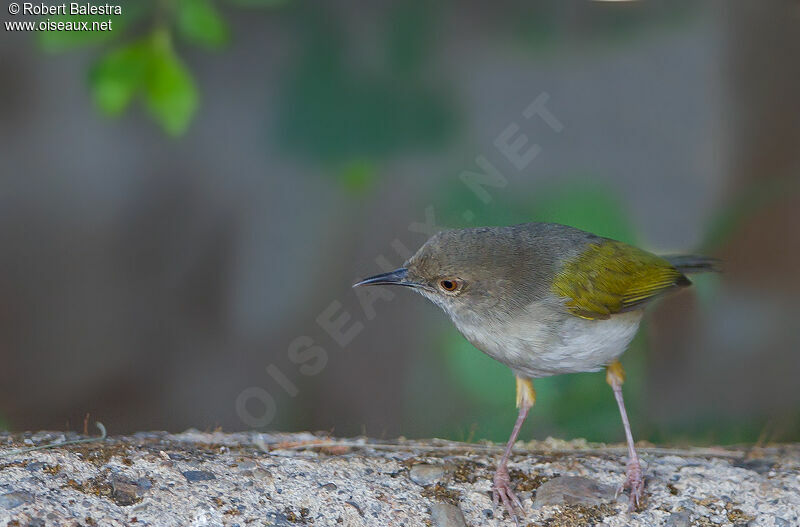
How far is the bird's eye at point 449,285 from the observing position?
374 cm

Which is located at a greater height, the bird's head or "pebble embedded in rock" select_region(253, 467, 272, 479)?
the bird's head

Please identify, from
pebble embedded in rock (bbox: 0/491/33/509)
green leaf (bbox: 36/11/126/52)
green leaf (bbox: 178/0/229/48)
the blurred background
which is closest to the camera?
pebble embedded in rock (bbox: 0/491/33/509)

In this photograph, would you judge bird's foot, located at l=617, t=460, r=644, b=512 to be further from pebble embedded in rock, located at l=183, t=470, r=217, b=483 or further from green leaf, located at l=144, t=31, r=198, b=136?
green leaf, located at l=144, t=31, r=198, b=136

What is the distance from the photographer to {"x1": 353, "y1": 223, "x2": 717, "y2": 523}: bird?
3605 millimetres

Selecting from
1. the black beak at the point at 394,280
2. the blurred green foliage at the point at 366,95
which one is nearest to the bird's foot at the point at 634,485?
the black beak at the point at 394,280

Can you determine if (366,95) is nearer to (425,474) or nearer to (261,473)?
(425,474)

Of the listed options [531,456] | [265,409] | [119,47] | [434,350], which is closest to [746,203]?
[434,350]

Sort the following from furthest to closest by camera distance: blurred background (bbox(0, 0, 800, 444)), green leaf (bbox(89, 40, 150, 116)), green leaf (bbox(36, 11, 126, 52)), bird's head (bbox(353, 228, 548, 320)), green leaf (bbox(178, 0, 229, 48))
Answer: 1. blurred background (bbox(0, 0, 800, 444))
2. green leaf (bbox(178, 0, 229, 48))
3. green leaf (bbox(36, 11, 126, 52))
4. green leaf (bbox(89, 40, 150, 116))
5. bird's head (bbox(353, 228, 548, 320))

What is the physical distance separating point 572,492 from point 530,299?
0.82 metres

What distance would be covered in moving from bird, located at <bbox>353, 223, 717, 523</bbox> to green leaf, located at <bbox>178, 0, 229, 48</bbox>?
2.30 m

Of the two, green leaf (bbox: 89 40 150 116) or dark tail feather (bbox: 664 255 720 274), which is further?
green leaf (bbox: 89 40 150 116)

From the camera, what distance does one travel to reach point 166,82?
4844 millimetres

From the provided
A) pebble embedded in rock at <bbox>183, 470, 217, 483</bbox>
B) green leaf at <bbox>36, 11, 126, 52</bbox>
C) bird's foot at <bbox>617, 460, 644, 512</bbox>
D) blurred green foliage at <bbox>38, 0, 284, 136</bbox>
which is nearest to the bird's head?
bird's foot at <bbox>617, 460, 644, 512</bbox>

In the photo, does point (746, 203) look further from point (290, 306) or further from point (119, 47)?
point (119, 47)
